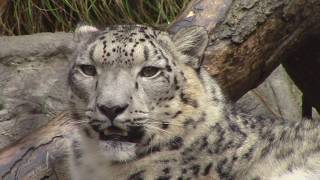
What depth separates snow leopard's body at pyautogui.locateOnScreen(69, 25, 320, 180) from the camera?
10.2ft

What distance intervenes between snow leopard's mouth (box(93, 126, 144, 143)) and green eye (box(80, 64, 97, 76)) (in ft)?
0.76

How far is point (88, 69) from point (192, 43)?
489 mm

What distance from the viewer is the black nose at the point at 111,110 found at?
9.73 feet

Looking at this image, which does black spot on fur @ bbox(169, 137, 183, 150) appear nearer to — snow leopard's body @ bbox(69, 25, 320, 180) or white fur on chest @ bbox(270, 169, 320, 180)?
snow leopard's body @ bbox(69, 25, 320, 180)

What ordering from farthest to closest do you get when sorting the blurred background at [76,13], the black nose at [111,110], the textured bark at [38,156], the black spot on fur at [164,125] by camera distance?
the blurred background at [76,13] → the textured bark at [38,156] → the black spot on fur at [164,125] → the black nose at [111,110]

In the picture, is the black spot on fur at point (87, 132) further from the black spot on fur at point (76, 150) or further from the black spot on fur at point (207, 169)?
the black spot on fur at point (207, 169)

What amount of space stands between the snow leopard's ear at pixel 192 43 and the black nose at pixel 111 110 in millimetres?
510

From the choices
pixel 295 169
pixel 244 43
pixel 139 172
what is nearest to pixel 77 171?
pixel 139 172

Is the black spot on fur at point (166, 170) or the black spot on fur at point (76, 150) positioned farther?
the black spot on fur at point (76, 150)

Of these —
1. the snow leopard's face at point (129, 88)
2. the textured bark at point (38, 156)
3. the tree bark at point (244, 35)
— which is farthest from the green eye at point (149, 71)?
the tree bark at point (244, 35)

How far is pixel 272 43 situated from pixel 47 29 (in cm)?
247

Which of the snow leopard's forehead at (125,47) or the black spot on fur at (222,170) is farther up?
the snow leopard's forehead at (125,47)

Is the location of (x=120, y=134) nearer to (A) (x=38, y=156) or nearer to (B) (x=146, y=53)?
(B) (x=146, y=53)

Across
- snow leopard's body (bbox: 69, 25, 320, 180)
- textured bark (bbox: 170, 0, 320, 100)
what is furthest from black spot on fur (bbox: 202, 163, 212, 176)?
textured bark (bbox: 170, 0, 320, 100)
